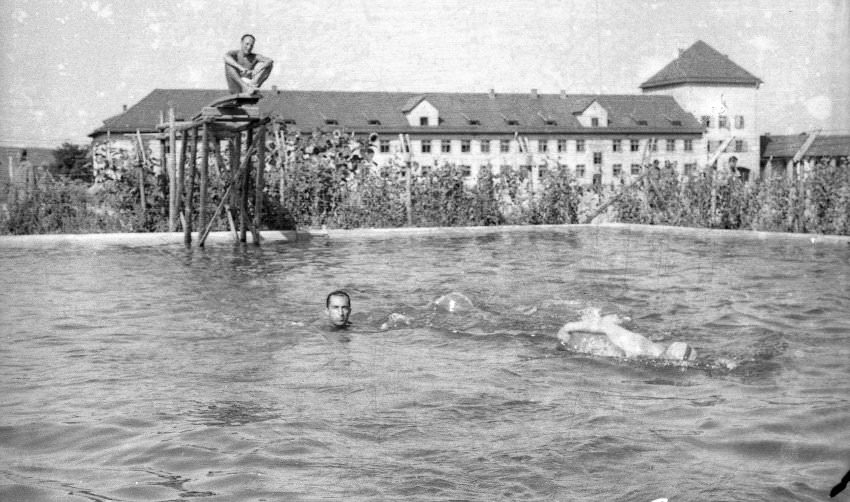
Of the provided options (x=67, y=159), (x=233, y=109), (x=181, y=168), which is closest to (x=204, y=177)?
(x=181, y=168)

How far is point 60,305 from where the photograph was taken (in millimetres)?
11195

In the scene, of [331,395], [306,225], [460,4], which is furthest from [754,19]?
[331,395]

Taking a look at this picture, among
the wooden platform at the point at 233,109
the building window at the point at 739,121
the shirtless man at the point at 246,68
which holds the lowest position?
the wooden platform at the point at 233,109

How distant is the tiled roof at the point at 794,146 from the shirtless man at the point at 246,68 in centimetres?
6514

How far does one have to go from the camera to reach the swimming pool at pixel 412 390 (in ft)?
16.3

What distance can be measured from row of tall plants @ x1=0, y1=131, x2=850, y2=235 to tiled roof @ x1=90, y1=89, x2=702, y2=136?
53079 mm

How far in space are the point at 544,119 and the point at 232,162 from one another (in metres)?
65.3

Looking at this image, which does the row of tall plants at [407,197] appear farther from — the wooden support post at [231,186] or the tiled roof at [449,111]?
the tiled roof at [449,111]

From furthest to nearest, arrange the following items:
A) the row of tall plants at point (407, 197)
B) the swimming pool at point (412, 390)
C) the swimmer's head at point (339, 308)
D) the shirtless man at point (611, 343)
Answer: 1. the row of tall plants at point (407, 197)
2. the swimmer's head at point (339, 308)
3. the shirtless man at point (611, 343)
4. the swimming pool at point (412, 390)

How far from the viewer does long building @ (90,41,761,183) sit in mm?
78375

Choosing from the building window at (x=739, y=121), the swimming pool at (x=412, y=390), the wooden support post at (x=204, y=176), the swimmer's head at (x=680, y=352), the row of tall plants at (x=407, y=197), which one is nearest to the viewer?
the swimming pool at (x=412, y=390)

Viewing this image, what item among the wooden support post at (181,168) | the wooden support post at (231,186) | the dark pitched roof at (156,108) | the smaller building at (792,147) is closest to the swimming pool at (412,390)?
the wooden support post at (231,186)

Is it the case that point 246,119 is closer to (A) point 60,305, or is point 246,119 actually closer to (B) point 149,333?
(A) point 60,305

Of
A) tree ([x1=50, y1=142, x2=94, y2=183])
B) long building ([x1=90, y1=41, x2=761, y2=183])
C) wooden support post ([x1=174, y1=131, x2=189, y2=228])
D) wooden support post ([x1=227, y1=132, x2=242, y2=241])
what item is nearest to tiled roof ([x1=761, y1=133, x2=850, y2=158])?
long building ([x1=90, y1=41, x2=761, y2=183])
